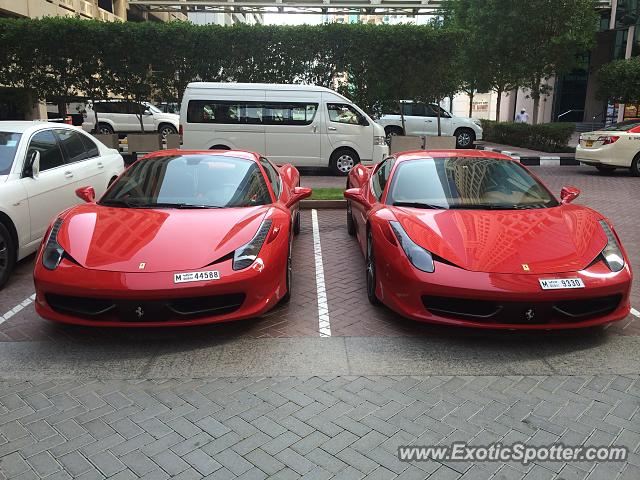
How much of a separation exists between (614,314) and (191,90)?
1115 cm

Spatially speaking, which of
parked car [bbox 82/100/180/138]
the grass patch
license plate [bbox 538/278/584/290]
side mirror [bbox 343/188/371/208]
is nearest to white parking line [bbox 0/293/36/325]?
side mirror [bbox 343/188/371/208]

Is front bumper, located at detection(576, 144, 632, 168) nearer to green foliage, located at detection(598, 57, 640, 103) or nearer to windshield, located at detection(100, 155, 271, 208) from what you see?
green foliage, located at detection(598, 57, 640, 103)

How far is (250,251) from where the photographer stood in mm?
4188

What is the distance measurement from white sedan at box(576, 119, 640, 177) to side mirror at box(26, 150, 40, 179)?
12.6 m

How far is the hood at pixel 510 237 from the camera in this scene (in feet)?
13.1

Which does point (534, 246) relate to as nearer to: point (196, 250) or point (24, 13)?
point (196, 250)

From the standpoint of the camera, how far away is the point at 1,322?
14.7 ft

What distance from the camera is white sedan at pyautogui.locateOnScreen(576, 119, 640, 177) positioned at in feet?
43.4

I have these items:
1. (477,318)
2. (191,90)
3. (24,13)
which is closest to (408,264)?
(477,318)

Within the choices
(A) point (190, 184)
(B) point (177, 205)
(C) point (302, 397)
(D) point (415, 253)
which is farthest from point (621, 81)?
(C) point (302, 397)

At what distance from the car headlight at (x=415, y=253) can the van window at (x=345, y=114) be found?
9237mm

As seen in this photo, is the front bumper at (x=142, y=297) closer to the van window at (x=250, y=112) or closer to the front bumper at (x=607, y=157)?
the van window at (x=250, y=112)

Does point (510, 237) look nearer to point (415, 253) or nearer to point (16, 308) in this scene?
point (415, 253)

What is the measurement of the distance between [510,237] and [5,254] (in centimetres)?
468
